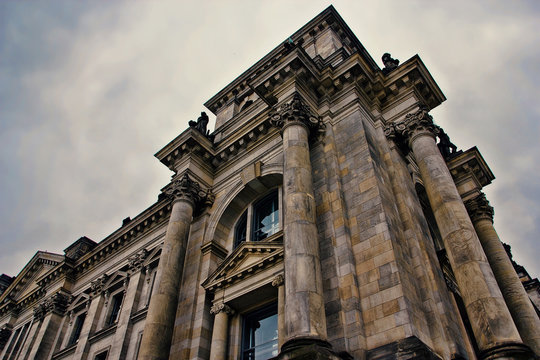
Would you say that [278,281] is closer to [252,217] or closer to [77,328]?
[252,217]

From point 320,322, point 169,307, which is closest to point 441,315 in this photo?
point 320,322

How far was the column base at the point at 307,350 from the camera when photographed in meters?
9.65

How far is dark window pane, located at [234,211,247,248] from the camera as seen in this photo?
19.3 m

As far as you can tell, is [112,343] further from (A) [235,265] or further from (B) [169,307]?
(A) [235,265]

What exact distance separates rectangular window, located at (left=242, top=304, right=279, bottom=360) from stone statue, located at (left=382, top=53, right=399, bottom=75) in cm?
1120

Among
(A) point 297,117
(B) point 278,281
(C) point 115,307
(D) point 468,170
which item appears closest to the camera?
(B) point 278,281

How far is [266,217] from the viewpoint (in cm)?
1891

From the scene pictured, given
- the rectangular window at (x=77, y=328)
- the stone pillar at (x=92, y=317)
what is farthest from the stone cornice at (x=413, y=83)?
the rectangular window at (x=77, y=328)

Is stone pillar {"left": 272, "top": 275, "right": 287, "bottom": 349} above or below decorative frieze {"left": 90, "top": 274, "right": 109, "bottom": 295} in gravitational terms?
below

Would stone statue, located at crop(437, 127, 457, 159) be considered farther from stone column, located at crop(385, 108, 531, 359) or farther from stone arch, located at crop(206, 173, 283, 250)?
stone arch, located at crop(206, 173, 283, 250)

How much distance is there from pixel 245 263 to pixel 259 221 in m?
3.14

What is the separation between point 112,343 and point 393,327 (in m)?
16.6

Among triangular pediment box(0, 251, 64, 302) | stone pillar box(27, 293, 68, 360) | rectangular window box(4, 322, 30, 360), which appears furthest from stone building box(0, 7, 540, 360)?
triangular pediment box(0, 251, 64, 302)

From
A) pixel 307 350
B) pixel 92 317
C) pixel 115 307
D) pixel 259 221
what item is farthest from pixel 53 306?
pixel 307 350
